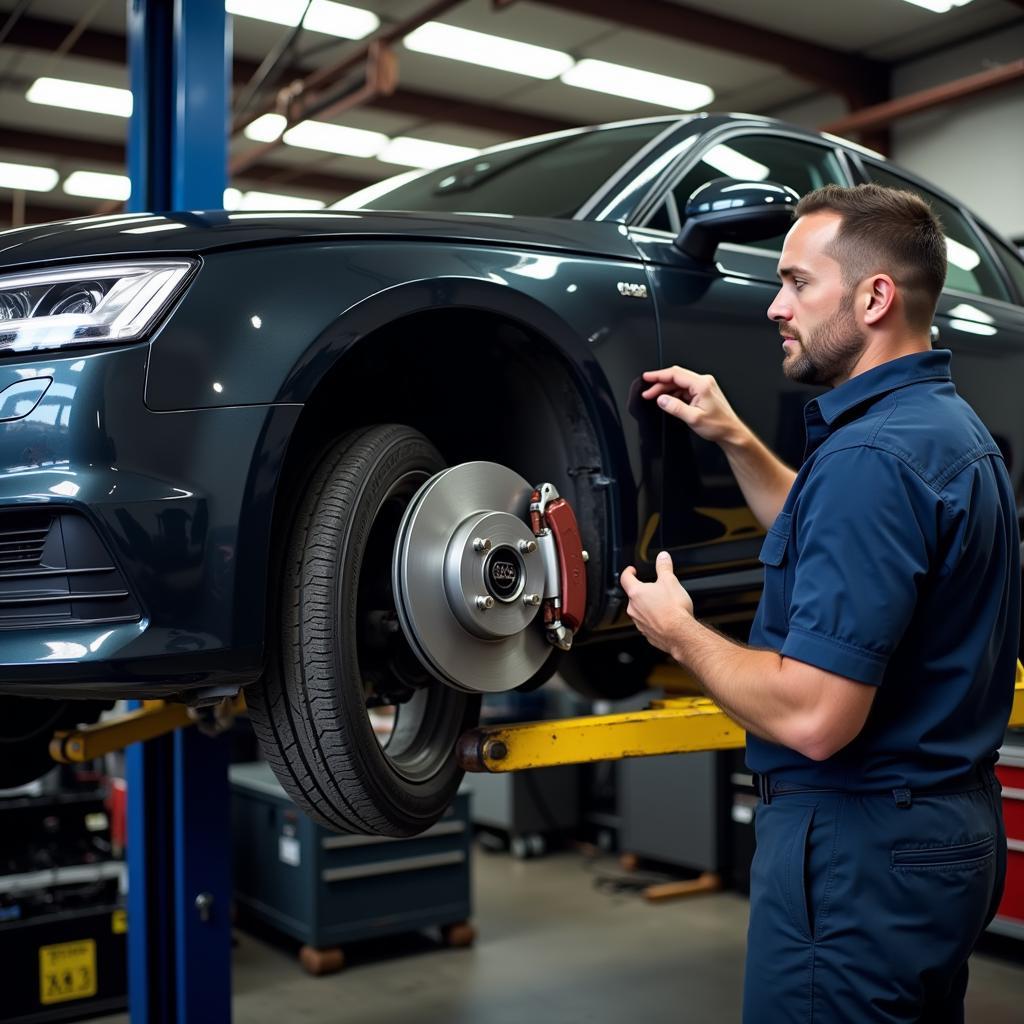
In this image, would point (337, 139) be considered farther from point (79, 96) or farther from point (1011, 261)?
point (1011, 261)

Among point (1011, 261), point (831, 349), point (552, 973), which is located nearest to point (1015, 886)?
point (552, 973)

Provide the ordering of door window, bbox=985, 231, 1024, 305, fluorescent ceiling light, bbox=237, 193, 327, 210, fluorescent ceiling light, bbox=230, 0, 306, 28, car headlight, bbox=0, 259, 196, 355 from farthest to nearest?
fluorescent ceiling light, bbox=237, 193, 327, 210 < fluorescent ceiling light, bbox=230, 0, 306, 28 < door window, bbox=985, 231, 1024, 305 < car headlight, bbox=0, 259, 196, 355

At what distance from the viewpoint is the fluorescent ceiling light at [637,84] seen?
8.53 meters

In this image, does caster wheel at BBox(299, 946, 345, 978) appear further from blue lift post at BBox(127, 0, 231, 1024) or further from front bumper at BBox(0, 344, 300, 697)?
front bumper at BBox(0, 344, 300, 697)

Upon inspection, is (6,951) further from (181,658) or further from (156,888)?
(181,658)

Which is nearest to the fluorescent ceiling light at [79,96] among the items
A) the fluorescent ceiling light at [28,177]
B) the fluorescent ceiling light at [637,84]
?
the fluorescent ceiling light at [28,177]

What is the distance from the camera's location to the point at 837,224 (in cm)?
161

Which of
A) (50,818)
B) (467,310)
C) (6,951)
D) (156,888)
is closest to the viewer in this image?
(467,310)

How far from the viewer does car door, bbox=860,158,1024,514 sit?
102 inches

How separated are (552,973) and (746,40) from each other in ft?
20.2

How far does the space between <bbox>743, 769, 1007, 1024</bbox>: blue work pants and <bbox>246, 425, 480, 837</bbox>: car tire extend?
553 millimetres

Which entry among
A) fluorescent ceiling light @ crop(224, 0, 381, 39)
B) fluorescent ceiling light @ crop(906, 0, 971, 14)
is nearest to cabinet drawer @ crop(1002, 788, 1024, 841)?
fluorescent ceiling light @ crop(224, 0, 381, 39)

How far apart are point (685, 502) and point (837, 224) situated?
58 centimetres

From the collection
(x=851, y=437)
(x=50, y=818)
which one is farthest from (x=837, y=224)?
(x=50, y=818)
